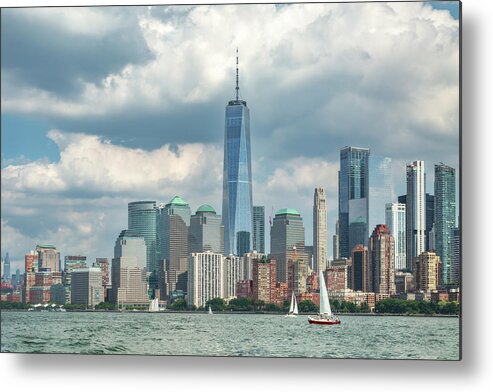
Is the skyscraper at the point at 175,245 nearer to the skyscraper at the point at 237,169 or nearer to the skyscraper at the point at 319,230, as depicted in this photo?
the skyscraper at the point at 237,169

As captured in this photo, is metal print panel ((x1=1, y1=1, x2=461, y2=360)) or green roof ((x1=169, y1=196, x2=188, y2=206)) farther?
green roof ((x1=169, y1=196, x2=188, y2=206))

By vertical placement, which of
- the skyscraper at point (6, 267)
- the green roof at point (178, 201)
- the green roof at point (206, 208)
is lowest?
the skyscraper at point (6, 267)

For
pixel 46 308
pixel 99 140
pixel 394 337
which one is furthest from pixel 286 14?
pixel 46 308

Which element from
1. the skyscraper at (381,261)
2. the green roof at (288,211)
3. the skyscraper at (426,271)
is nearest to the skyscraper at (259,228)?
the green roof at (288,211)

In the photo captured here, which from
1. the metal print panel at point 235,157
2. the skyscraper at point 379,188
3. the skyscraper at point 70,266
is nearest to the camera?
the metal print panel at point 235,157

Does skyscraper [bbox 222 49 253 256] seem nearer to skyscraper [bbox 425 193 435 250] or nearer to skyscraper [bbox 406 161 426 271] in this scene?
skyscraper [bbox 406 161 426 271]

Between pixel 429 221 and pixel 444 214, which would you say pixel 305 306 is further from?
pixel 444 214

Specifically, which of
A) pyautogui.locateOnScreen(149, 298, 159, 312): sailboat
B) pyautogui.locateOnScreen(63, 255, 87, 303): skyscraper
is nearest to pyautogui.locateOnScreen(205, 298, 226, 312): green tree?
pyautogui.locateOnScreen(149, 298, 159, 312): sailboat
